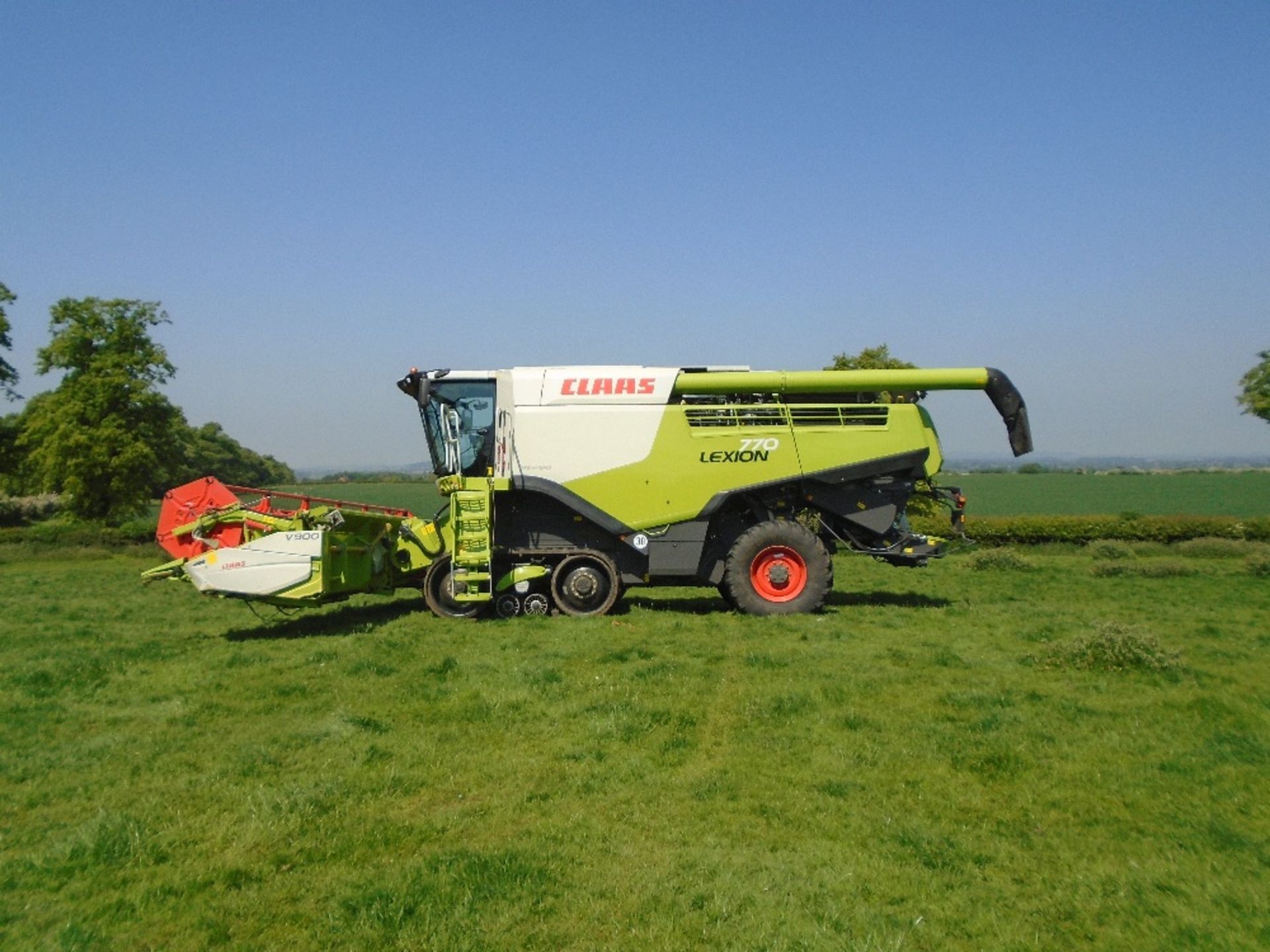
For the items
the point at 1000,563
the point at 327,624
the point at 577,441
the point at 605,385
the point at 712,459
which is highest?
the point at 605,385

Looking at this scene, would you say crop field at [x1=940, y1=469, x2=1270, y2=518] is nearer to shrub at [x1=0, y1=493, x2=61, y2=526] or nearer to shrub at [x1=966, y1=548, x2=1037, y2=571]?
shrub at [x1=966, y1=548, x2=1037, y2=571]

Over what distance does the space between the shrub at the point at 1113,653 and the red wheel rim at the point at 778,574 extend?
3982 millimetres

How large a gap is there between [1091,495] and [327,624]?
56.6 m

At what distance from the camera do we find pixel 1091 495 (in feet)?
192

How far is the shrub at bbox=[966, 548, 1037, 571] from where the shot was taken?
2180 cm

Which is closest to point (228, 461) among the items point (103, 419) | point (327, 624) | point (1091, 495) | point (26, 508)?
point (26, 508)

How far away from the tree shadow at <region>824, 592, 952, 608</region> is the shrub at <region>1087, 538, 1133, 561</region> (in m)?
12.5

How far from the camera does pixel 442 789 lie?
242 inches

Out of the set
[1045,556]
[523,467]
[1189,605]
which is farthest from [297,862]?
[1045,556]

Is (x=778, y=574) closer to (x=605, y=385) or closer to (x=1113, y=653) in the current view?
(x=605, y=385)

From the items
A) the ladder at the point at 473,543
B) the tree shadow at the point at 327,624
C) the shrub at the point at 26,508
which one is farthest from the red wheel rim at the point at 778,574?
the shrub at the point at 26,508

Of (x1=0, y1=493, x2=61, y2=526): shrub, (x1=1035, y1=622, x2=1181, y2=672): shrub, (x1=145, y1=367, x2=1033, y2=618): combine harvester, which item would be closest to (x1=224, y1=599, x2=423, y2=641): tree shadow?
(x1=145, y1=367, x2=1033, y2=618): combine harvester

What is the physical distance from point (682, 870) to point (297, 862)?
209 cm

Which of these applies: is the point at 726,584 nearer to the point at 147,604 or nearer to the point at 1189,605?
the point at 1189,605
